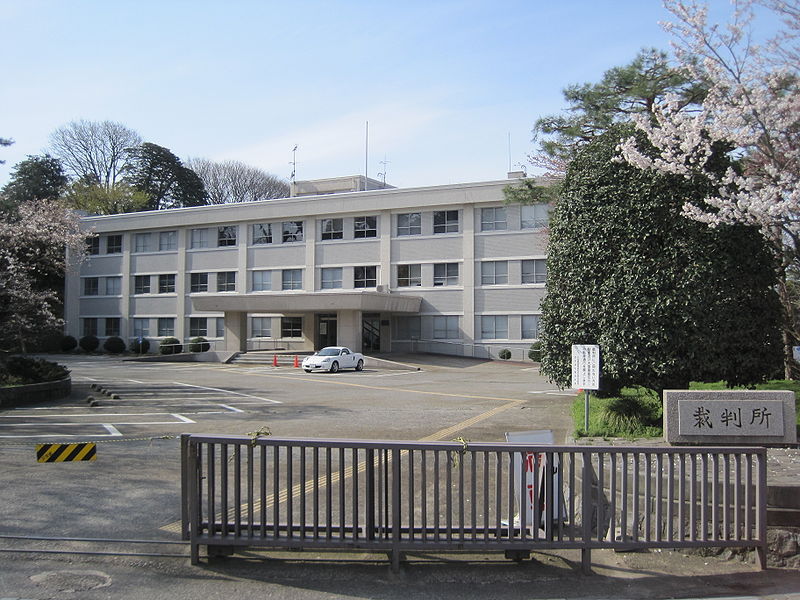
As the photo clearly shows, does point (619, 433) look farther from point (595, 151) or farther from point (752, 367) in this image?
point (595, 151)

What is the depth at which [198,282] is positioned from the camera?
175 feet

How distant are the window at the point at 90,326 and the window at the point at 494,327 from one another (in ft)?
110

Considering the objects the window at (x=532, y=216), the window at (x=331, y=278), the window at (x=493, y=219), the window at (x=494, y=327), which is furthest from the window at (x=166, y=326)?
the window at (x=532, y=216)

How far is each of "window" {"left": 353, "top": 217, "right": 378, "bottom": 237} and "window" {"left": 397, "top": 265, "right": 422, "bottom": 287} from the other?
323 centimetres

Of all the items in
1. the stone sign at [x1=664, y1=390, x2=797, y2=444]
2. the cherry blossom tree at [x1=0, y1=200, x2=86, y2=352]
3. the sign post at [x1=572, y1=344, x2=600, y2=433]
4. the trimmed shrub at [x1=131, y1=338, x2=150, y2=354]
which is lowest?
the trimmed shrub at [x1=131, y1=338, x2=150, y2=354]

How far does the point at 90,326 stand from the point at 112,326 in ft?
8.21

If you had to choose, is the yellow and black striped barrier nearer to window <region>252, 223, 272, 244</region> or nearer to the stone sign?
the stone sign

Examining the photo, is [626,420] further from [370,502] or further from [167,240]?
[167,240]

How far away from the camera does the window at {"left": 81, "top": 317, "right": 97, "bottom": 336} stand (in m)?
57.4

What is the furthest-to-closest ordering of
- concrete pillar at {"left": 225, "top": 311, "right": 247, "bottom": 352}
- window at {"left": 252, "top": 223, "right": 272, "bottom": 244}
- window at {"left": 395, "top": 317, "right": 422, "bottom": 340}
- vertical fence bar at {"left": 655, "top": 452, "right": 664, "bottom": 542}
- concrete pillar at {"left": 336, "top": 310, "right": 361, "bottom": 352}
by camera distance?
1. window at {"left": 252, "top": 223, "right": 272, "bottom": 244}
2. window at {"left": 395, "top": 317, "right": 422, "bottom": 340}
3. concrete pillar at {"left": 225, "top": 311, "right": 247, "bottom": 352}
4. concrete pillar at {"left": 336, "top": 310, "right": 361, "bottom": 352}
5. vertical fence bar at {"left": 655, "top": 452, "right": 664, "bottom": 542}

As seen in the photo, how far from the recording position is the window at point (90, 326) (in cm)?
5738

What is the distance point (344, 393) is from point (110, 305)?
4079cm

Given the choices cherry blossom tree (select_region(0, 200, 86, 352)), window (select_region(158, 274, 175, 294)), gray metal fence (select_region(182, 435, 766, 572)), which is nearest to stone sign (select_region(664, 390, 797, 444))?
gray metal fence (select_region(182, 435, 766, 572))

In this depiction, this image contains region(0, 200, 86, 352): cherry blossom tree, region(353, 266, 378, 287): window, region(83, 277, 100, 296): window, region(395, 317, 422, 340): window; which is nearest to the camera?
region(0, 200, 86, 352): cherry blossom tree
